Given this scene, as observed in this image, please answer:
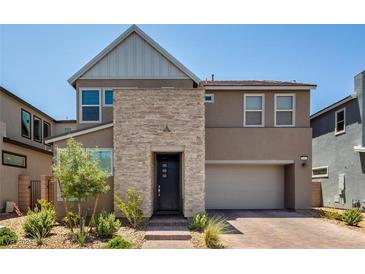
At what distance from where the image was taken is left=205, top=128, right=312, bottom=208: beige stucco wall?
15273 millimetres

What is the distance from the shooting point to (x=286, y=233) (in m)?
10.3

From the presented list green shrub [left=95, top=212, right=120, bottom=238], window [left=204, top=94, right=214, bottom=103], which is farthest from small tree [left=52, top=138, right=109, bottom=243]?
window [left=204, top=94, right=214, bottom=103]

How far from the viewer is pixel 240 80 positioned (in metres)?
17.6

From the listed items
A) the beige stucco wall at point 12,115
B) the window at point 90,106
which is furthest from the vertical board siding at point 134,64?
the beige stucco wall at point 12,115

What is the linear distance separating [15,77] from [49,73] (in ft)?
5.23

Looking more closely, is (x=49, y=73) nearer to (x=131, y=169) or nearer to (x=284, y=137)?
(x=131, y=169)

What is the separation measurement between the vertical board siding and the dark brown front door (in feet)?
14.1

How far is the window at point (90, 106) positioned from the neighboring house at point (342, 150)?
13164 millimetres

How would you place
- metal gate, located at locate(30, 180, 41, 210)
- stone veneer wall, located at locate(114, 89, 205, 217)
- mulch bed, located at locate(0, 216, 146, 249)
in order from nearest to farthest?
mulch bed, located at locate(0, 216, 146, 249), stone veneer wall, located at locate(114, 89, 205, 217), metal gate, located at locate(30, 180, 41, 210)

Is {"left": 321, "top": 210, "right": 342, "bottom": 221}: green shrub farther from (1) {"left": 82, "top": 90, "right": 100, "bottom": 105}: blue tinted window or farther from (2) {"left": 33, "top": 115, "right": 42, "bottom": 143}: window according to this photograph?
(2) {"left": 33, "top": 115, "right": 42, "bottom": 143}: window

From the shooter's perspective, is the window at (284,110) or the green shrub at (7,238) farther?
the window at (284,110)

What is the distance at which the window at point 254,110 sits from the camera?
15625 mm

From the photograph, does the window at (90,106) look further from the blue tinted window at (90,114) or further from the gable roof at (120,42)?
the gable roof at (120,42)

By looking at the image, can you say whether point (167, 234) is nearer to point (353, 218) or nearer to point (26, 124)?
point (353, 218)
